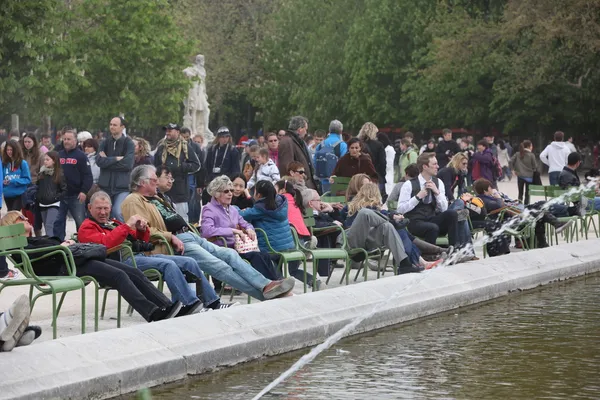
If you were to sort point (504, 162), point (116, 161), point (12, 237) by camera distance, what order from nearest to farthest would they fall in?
1. point (12, 237)
2. point (116, 161)
3. point (504, 162)

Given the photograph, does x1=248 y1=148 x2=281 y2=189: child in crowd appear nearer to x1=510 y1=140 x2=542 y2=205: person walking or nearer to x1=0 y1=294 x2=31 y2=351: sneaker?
x1=0 y1=294 x2=31 y2=351: sneaker

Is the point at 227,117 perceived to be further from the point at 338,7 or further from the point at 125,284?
the point at 125,284

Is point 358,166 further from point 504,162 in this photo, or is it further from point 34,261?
point 504,162

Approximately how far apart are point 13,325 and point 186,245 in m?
3.60

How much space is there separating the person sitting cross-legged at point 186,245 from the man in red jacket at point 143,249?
27cm

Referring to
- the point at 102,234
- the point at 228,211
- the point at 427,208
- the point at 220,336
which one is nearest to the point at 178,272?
the point at 102,234

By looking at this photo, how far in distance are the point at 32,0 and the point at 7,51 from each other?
5.97 ft

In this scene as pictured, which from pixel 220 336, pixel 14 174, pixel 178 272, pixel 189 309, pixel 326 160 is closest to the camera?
pixel 220 336

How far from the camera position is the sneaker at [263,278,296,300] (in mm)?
11258

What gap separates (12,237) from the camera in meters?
9.90

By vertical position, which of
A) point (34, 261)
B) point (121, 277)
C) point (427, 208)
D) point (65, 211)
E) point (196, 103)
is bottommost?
point (121, 277)

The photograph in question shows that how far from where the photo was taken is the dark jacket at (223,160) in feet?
64.9

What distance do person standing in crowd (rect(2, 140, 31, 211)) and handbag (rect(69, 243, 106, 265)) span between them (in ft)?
22.6

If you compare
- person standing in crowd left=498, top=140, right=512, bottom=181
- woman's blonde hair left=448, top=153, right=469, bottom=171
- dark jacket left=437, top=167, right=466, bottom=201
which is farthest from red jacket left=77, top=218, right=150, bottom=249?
person standing in crowd left=498, top=140, right=512, bottom=181
